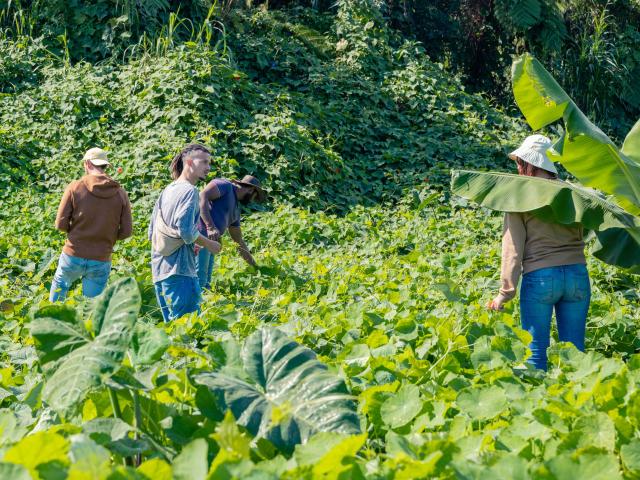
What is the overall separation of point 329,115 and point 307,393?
11828 millimetres

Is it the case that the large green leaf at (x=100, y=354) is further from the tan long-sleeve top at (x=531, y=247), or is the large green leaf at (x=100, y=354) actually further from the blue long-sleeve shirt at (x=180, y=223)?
the blue long-sleeve shirt at (x=180, y=223)

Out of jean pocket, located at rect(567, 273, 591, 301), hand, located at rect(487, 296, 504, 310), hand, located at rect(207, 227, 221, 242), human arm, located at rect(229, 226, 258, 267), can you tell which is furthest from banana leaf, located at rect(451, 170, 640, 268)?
human arm, located at rect(229, 226, 258, 267)

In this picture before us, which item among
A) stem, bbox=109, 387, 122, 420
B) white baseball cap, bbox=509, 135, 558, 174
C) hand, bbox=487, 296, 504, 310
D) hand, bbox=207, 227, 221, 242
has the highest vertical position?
white baseball cap, bbox=509, 135, 558, 174

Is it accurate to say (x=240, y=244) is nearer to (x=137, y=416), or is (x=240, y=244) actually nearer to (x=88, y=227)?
(x=88, y=227)

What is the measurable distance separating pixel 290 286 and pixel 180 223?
1.73m

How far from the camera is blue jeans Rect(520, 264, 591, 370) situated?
15.0ft

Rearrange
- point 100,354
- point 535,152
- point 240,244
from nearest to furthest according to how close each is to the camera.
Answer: point 100,354 → point 535,152 → point 240,244

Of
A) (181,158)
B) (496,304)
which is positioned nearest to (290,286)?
(181,158)

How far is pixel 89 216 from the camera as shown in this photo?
20.5 feet

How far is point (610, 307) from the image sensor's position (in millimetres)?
6094

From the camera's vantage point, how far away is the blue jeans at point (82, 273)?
20.6 feet

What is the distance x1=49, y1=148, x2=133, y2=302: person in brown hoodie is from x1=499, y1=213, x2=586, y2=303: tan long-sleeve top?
10.3ft

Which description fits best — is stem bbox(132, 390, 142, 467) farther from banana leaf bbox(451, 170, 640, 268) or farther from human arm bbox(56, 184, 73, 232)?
human arm bbox(56, 184, 73, 232)

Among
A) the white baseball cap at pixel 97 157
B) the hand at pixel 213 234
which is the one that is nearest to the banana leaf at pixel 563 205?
the hand at pixel 213 234
